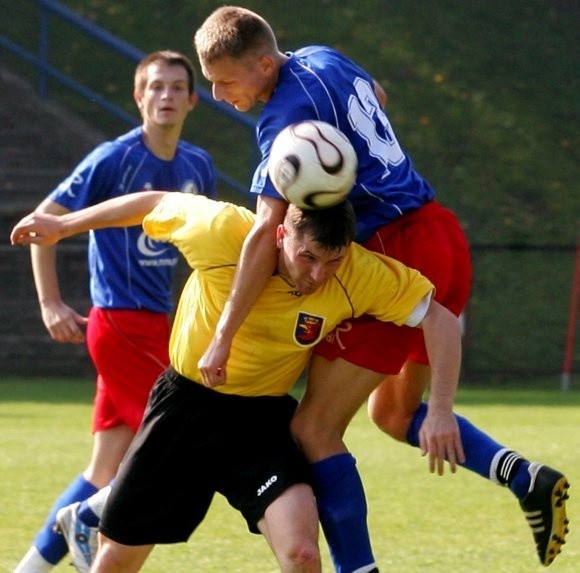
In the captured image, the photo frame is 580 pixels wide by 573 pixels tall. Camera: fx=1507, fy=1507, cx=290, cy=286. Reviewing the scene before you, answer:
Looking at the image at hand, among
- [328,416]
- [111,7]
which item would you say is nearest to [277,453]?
[328,416]

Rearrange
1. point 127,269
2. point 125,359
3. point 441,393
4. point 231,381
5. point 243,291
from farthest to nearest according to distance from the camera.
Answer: point 127,269, point 125,359, point 231,381, point 441,393, point 243,291

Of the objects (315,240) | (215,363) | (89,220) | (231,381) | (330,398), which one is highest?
(315,240)

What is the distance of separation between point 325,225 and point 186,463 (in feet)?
2.85

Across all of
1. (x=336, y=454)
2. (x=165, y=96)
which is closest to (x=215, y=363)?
(x=336, y=454)

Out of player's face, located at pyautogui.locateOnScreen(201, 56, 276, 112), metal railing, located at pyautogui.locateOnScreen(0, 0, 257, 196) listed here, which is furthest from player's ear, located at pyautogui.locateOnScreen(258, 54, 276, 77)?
metal railing, located at pyautogui.locateOnScreen(0, 0, 257, 196)

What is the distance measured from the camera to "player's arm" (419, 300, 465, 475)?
4.47 m

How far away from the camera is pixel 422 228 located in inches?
194

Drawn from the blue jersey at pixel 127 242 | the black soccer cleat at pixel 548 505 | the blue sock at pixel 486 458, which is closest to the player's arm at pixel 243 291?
the blue sock at pixel 486 458

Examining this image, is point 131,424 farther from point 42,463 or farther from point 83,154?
point 83,154

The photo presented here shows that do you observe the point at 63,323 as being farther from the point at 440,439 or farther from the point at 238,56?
the point at 440,439

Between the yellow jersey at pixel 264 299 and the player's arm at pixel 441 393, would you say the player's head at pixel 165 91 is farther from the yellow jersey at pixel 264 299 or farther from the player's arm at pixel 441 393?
the player's arm at pixel 441 393

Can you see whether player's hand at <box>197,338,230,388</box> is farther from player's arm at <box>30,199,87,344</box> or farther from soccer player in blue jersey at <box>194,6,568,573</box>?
player's arm at <box>30,199,87,344</box>

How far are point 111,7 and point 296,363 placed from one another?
50.3ft

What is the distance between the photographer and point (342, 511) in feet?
15.4
